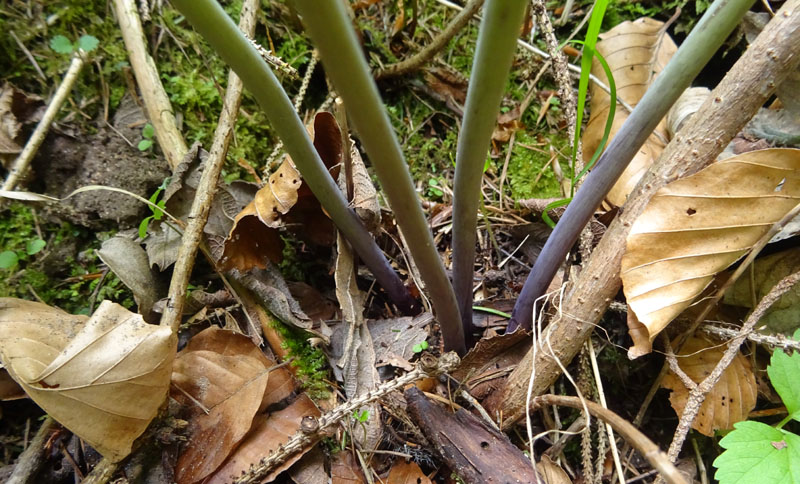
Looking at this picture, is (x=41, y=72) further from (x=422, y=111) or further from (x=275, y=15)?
(x=422, y=111)

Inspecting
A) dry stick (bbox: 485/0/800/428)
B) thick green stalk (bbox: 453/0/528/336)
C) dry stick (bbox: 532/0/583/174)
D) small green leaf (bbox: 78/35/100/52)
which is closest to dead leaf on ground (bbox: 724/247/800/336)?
dry stick (bbox: 485/0/800/428)

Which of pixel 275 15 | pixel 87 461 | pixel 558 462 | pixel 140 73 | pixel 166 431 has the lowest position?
pixel 87 461

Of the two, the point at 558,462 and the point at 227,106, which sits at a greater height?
the point at 227,106

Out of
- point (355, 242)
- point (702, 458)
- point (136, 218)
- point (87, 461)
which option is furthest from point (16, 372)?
point (702, 458)

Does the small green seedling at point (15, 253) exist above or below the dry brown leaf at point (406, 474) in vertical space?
above

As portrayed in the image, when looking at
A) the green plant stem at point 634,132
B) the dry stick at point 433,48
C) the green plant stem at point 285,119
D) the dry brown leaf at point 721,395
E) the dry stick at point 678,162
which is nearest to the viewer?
the green plant stem at point 285,119

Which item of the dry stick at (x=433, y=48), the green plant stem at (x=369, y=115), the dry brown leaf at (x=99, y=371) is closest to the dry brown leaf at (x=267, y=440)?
the dry brown leaf at (x=99, y=371)

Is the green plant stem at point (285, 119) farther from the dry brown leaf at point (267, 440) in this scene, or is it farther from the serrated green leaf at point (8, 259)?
the serrated green leaf at point (8, 259)

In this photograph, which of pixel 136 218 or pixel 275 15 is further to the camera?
pixel 275 15
